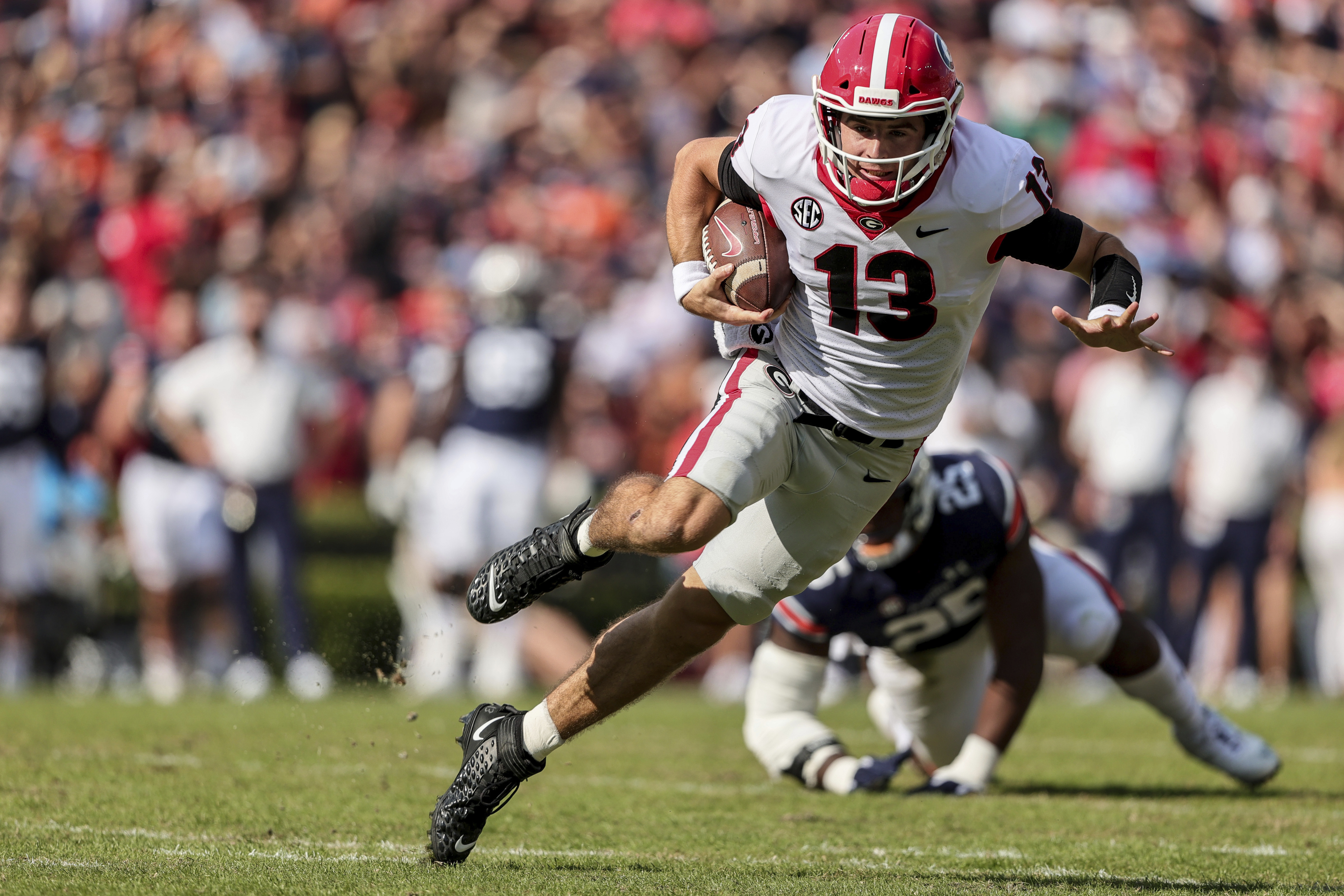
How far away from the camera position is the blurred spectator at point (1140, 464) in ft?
32.9

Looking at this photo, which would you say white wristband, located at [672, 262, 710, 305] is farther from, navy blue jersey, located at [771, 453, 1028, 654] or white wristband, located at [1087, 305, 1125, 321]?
navy blue jersey, located at [771, 453, 1028, 654]

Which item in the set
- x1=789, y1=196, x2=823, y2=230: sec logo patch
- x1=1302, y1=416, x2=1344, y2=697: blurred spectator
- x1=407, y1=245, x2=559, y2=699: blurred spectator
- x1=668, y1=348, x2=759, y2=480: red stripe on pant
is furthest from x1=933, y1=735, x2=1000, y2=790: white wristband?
x1=1302, y1=416, x2=1344, y2=697: blurred spectator

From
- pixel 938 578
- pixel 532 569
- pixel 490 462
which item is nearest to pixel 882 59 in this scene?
pixel 532 569

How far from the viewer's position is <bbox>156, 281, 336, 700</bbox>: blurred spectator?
30.8 feet

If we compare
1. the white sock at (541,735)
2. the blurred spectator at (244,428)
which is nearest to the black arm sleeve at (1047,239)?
the white sock at (541,735)

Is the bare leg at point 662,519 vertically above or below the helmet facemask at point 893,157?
below

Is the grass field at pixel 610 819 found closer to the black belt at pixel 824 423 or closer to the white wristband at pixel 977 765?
the white wristband at pixel 977 765

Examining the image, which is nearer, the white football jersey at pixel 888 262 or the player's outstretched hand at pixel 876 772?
the white football jersey at pixel 888 262

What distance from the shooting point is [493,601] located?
13.7ft

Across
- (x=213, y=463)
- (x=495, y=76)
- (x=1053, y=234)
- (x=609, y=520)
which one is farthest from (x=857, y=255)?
(x=495, y=76)

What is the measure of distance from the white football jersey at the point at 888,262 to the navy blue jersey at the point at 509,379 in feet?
16.8

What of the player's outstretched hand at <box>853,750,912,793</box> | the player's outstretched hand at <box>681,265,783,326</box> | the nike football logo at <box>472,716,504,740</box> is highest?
the player's outstretched hand at <box>681,265,783,326</box>

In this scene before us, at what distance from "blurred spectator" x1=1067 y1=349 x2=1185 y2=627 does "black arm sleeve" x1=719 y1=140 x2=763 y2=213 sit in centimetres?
634

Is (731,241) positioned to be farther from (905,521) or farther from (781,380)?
(905,521)
